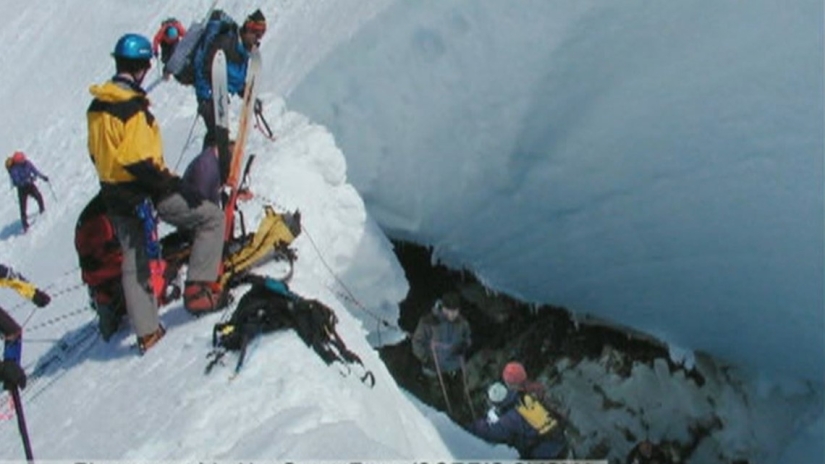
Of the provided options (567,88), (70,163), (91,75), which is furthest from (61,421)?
(91,75)

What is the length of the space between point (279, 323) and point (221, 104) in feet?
8.73

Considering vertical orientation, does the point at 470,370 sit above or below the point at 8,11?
below

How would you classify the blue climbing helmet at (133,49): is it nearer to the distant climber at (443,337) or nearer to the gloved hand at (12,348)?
the gloved hand at (12,348)

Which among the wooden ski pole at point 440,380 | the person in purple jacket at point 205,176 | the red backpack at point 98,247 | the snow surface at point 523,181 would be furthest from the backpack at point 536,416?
the red backpack at point 98,247

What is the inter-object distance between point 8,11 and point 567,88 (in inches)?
471

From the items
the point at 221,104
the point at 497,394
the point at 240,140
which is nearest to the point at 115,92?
the point at 240,140

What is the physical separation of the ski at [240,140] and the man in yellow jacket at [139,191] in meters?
0.40

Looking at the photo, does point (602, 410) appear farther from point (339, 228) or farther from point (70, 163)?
point (70, 163)

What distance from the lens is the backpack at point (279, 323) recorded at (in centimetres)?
431

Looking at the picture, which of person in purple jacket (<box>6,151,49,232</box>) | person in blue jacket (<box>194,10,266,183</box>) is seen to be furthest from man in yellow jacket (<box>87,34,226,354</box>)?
person in purple jacket (<box>6,151,49,232</box>)

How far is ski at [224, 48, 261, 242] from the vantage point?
18.1 ft

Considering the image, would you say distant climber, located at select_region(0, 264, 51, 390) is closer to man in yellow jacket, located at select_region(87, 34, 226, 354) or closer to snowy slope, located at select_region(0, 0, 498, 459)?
snowy slope, located at select_region(0, 0, 498, 459)

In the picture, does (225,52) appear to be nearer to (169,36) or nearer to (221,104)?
(221,104)

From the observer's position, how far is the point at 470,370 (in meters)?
9.67
